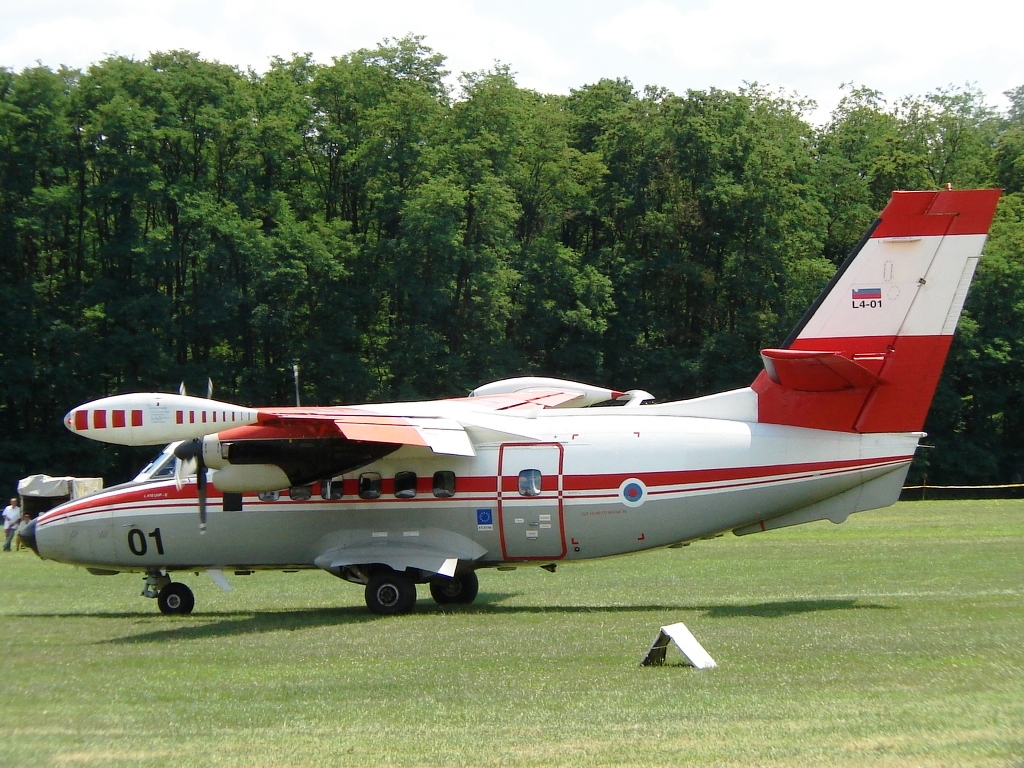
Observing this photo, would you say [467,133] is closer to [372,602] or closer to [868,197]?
[868,197]

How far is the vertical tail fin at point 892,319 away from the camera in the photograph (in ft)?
55.8

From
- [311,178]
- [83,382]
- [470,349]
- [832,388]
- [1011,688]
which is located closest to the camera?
[1011,688]

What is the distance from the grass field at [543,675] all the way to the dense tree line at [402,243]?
94.9 ft

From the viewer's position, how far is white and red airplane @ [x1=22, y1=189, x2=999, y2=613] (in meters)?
17.2

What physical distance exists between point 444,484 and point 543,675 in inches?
250

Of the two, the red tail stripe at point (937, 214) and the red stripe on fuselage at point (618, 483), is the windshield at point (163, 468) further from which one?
the red tail stripe at point (937, 214)

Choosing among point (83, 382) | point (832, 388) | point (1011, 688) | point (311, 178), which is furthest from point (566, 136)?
point (1011, 688)


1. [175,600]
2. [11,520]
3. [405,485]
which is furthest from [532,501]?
[11,520]

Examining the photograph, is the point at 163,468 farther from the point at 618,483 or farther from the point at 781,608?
the point at 781,608

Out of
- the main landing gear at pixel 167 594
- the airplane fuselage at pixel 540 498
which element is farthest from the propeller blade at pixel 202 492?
the main landing gear at pixel 167 594

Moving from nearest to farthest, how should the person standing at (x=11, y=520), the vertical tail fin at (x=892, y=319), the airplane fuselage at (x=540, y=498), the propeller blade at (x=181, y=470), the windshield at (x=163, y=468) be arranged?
the vertical tail fin at (x=892, y=319)
the airplane fuselage at (x=540, y=498)
the propeller blade at (x=181, y=470)
the windshield at (x=163, y=468)
the person standing at (x=11, y=520)

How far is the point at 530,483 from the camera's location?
60.5ft

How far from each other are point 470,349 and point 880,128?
32.1 metres

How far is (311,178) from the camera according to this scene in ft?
189
